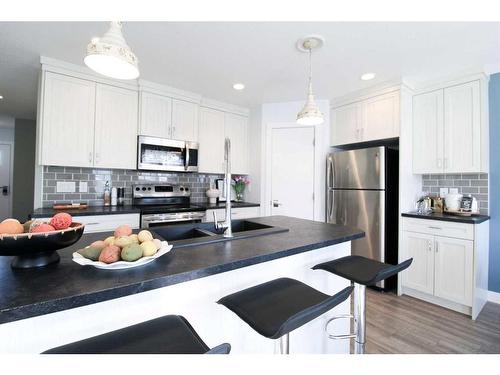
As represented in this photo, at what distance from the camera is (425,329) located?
1983mm

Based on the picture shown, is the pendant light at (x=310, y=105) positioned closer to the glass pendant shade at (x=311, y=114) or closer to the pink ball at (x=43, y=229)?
the glass pendant shade at (x=311, y=114)

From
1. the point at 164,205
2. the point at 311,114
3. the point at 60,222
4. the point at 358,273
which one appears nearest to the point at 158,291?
the point at 60,222

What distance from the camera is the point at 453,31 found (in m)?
1.85

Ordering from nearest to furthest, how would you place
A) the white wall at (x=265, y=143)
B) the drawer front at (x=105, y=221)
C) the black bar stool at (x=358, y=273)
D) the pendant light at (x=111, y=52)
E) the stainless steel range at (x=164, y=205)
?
the pendant light at (x=111, y=52) → the black bar stool at (x=358, y=273) → the drawer front at (x=105, y=221) → the stainless steel range at (x=164, y=205) → the white wall at (x=265, y=143)

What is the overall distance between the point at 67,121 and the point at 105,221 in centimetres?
111

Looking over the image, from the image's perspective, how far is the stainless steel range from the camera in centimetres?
264

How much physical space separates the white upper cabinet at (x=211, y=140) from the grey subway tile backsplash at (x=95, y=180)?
0.34 metres

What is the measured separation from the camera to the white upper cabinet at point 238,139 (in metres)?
3.74

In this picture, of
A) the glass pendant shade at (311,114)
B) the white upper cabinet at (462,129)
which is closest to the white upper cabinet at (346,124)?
the white upper cabinet at (462,129)

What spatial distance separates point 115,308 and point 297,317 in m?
0.62

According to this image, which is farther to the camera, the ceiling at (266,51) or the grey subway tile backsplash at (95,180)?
the grey subway tile backsplash at (95,180)
